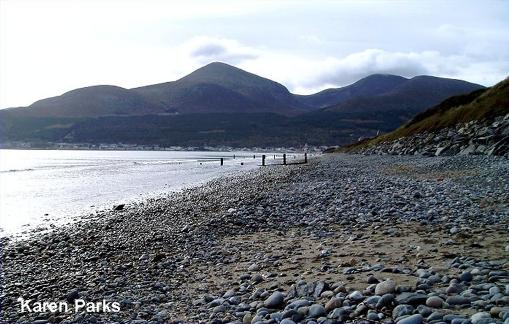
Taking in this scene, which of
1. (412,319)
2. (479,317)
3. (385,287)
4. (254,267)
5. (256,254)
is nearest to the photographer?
(479,317)

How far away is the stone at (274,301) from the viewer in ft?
19.3

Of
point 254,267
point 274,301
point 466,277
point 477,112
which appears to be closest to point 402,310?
point 466,277

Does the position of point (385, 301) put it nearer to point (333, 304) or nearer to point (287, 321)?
point (333, 304)

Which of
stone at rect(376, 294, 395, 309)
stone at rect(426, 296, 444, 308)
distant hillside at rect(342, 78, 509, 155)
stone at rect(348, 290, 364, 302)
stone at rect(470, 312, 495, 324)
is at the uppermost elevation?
distant hillside at rect(342, 78, 509, 155)

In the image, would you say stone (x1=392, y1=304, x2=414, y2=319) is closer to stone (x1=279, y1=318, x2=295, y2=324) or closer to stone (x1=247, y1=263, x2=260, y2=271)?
stone (x1=279, y1=318, x2=295, y2=324)

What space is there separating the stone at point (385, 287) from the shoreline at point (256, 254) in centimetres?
6

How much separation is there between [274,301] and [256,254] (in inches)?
133

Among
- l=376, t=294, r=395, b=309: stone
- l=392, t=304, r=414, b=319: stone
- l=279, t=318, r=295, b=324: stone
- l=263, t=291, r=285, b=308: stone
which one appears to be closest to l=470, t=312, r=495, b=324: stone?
l=392, t=304, r=414, b=319: stone

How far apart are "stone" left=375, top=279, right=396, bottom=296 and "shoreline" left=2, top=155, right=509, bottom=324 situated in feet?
Result: 0.19

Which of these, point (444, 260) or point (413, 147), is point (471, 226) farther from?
point (413, 147)

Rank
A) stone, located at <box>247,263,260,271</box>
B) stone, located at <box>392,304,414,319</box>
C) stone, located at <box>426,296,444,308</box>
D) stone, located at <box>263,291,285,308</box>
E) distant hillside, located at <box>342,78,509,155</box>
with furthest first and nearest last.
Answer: distant hillside, located at <box>342,78,509,155</box> < stone, located at <box>247,263,260,271</box> < stone, located at <box>263,291,285,308</box> < stone, located at <box>426,296,444,308</box> < stone, located at <box>392,304,414,319</box>

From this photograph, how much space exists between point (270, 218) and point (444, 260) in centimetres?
708

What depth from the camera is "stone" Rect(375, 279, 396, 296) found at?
5492 mm

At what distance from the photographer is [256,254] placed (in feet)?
30.5
